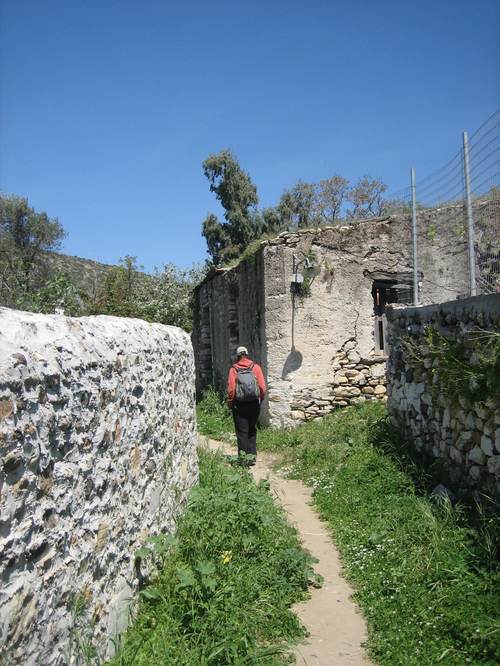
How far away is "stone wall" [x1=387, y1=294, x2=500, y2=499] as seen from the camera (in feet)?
13.9

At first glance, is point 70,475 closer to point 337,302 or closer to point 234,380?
point 234,380

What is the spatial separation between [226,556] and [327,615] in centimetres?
80

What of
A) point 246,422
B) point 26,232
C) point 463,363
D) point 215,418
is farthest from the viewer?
point 26,232

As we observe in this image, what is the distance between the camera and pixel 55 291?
900 cm

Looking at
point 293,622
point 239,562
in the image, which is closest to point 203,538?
point 239,562

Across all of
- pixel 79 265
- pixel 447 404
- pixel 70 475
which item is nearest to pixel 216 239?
pixel 79 265

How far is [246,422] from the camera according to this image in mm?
7406

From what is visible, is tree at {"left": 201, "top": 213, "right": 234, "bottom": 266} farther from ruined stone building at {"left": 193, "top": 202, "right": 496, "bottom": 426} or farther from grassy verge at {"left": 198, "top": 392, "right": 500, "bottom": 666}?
grassy verge at {"left": 198, "top": 392, "right": 500, "bottom": 666}

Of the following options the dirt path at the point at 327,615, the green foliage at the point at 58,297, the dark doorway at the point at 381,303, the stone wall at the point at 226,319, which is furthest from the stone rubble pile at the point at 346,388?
the green foliage at the point at 58,297

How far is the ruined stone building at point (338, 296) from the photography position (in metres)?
9.21

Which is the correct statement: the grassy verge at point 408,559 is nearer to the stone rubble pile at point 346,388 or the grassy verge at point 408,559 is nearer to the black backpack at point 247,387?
the black backpack at point 247,387

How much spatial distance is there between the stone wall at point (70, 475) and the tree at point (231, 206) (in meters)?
Result: 27.2

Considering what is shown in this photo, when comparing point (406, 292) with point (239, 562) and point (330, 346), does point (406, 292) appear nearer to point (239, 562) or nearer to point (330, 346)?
point (330, 346)

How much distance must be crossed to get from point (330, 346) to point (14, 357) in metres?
7.66
